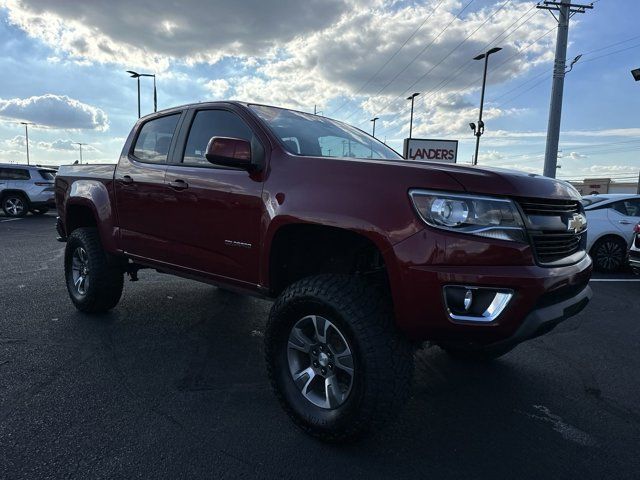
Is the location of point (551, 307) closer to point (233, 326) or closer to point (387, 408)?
point (387, 408)

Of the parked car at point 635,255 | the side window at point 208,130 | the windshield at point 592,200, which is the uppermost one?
the side window at point 208,130

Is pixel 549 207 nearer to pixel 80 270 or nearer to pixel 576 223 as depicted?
pixel 576 223

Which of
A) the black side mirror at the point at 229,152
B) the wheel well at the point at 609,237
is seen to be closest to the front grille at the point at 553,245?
the black side mirror at the point at 229,152

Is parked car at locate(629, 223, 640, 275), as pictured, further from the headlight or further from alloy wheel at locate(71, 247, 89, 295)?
alloy wheel at locate(71, 247, 89, 295)

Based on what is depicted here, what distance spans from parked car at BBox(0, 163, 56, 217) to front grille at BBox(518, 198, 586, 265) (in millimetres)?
17566

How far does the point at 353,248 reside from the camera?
3.03 m

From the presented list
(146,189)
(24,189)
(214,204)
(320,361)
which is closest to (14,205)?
(24,189)

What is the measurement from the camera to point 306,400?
2797 mm

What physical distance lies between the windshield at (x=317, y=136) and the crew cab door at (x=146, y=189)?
1028mm

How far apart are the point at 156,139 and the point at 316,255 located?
2.05 meters

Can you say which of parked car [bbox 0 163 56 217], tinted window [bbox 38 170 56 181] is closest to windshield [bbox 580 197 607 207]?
parked car [bbox 0 163 56 217]

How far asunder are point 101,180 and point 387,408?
3.61 metres

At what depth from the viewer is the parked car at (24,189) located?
16781mm

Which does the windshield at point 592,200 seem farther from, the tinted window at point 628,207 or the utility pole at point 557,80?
the utility pole at point 557,80
